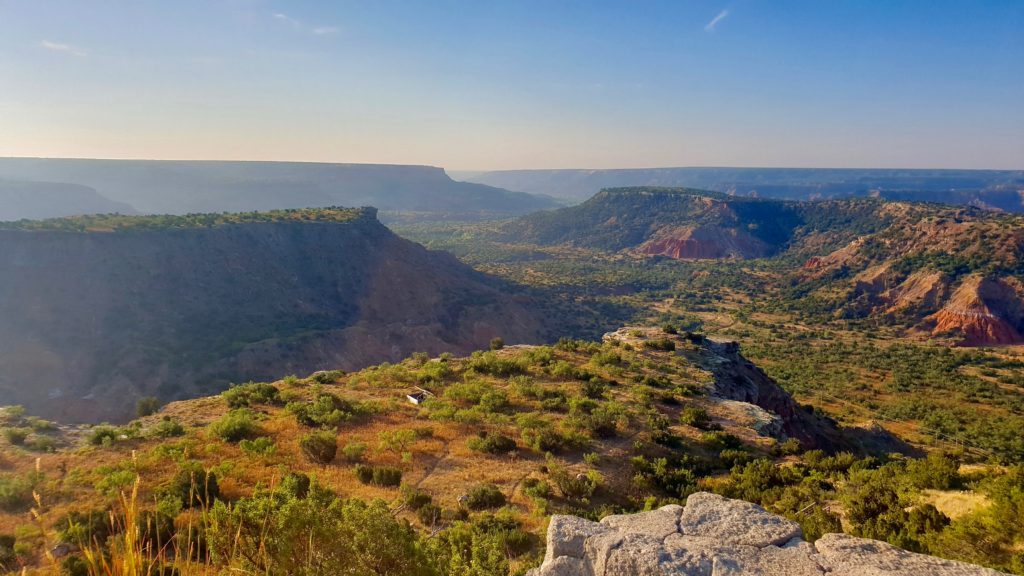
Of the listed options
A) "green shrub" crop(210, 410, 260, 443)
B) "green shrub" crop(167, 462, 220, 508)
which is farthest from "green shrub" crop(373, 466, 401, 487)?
"green shrub" crop(210, 410, 260, 443)

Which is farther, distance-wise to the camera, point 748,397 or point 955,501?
point 748,397

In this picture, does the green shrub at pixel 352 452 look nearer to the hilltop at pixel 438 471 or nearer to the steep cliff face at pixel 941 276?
the hilltop at pixel 438 471

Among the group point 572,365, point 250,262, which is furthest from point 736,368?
point 250,262

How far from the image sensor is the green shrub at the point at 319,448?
51.6ft

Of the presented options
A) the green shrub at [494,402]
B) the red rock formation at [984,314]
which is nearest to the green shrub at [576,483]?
the green shrub at [494,402]

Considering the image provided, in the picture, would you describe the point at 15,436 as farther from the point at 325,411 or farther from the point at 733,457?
the point at 733,457

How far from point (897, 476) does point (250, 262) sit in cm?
6882

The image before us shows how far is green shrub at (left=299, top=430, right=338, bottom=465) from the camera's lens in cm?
1573

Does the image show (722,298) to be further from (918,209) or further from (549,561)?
(549,561)

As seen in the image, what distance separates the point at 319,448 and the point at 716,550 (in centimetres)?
1336

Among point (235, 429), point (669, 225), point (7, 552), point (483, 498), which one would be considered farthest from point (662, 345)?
point (669, 225)

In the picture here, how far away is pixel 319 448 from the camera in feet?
51.8

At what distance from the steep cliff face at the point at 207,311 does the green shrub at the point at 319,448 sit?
106 ft

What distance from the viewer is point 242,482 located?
1389 centimetres
